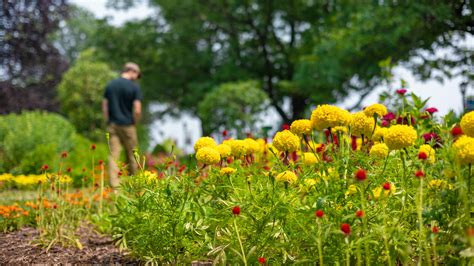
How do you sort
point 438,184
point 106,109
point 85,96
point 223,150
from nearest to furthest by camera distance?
1. point 438,184
2. point 223,150
3. point 106,109
4. point 85,96

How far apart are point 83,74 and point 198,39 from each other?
3.56 meters

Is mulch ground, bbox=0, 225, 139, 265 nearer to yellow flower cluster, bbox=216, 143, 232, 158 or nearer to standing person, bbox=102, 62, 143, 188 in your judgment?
yellow flower cluster, bbox=216, 143, 232, 158

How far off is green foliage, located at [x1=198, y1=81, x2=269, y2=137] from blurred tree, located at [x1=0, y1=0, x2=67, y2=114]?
6507 mm

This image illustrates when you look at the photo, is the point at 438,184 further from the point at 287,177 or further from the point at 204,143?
the point at 204,143

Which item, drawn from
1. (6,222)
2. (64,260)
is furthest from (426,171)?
(6,222)

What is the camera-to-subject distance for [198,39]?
49.4 feet

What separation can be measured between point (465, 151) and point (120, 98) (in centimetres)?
573

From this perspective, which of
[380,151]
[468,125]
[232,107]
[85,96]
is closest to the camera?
[468,125]

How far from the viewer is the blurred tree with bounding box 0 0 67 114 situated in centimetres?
1614

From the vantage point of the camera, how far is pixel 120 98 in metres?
7.14

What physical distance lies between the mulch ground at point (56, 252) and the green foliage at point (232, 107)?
8.35 m

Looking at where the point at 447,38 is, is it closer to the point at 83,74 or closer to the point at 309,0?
the point at 309,0

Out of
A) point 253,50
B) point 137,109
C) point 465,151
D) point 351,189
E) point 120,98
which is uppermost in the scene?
point 253,50

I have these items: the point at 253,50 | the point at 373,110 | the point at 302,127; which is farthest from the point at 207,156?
the point at 253,50
